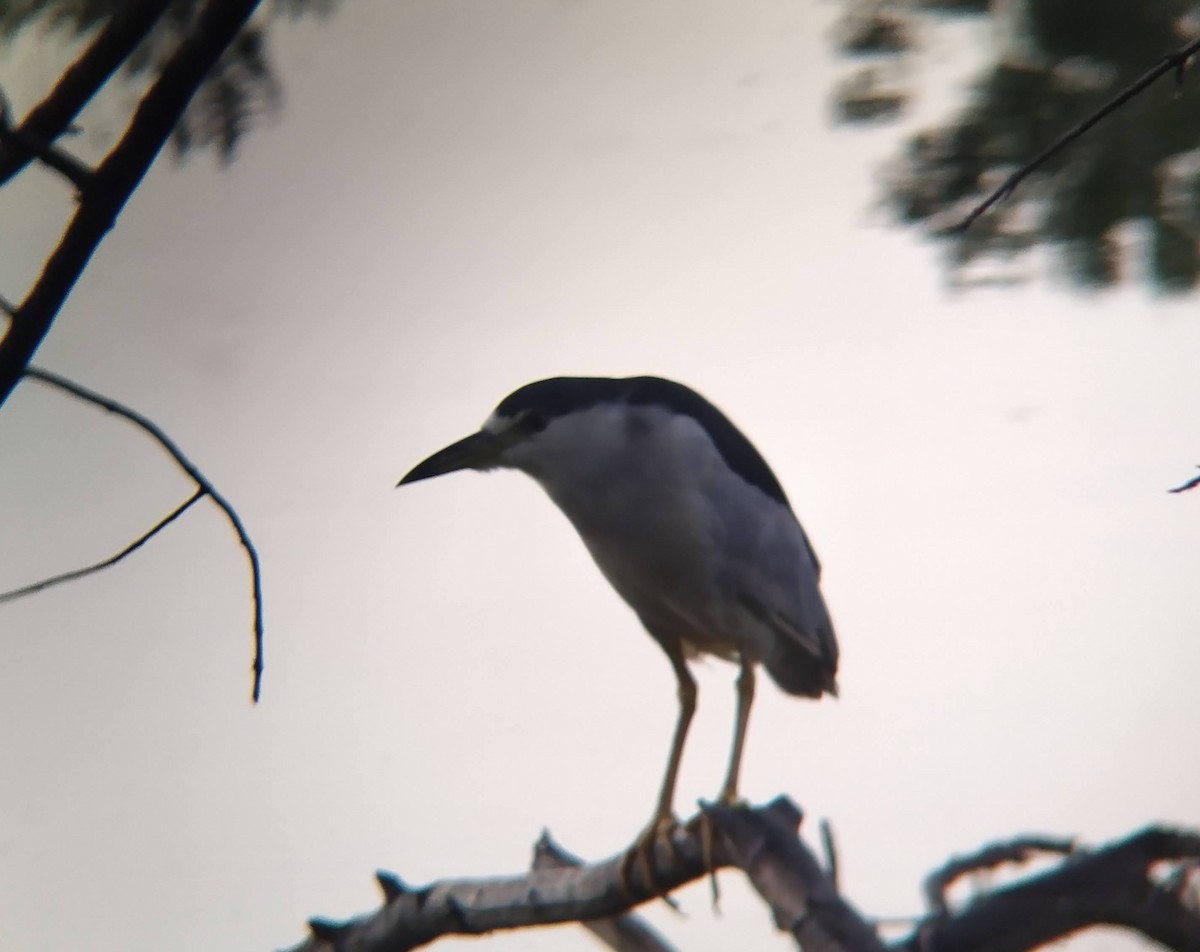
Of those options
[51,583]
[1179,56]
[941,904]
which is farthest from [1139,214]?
[51,583]

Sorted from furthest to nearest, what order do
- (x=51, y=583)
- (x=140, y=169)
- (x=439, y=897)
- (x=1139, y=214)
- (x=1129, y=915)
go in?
(x=1139, y=214), (x=439, y=897), (x=51, y=583), (x=140, y=169), (x=1129, y=915)

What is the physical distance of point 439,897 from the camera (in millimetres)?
1452

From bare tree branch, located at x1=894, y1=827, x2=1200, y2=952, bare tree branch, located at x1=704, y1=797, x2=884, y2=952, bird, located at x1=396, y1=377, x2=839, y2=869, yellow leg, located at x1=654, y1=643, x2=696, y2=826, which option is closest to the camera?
bare tree branch, located at x1=894, y1=827, x2=1200, y2=952

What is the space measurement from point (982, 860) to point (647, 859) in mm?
601

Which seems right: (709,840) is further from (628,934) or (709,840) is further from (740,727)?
(740,727)

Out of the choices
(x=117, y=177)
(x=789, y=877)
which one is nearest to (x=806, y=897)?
(x=789, y=877)

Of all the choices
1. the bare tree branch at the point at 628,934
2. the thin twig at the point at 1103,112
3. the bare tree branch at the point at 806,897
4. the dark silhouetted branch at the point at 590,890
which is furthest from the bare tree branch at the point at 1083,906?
the bare tree branch at the point at 628,934

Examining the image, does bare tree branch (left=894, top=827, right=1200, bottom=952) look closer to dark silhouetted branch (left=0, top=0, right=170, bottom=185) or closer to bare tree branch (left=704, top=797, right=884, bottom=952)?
bare tree branch (left=704, top=797, right=884, bottom=952)

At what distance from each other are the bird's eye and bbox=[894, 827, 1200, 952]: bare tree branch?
101cm

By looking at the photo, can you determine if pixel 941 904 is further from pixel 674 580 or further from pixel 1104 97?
pixel 1104 97

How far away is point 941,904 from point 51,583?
2.38ft

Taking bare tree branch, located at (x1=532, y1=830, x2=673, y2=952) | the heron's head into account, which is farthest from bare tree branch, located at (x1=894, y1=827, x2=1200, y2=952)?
the heron's head

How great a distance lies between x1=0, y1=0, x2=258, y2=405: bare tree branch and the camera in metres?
0.97

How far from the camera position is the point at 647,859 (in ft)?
5.07
